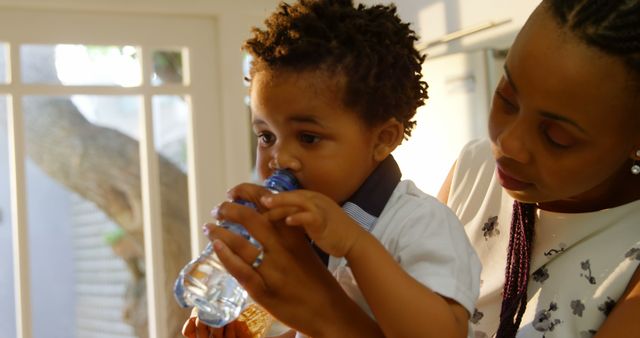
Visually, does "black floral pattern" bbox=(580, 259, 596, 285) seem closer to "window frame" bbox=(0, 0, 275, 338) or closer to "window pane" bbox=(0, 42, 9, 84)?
"window frame" bbox=(0, 0, 275, 338)

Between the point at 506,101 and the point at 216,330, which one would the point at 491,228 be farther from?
the point at 216,330

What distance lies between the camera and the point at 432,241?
1.00 meters

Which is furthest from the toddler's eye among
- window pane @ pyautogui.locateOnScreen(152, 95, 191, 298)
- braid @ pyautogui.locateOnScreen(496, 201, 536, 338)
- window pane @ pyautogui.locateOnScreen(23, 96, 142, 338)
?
window pane @ pyautogui.locateOnScreen(23, 96, 142, 338)

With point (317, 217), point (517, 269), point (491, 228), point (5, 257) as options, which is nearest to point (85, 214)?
point (5, 257)

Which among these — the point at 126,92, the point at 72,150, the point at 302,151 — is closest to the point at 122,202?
the point at 72,150

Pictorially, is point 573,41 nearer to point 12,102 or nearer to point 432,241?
point 432,241

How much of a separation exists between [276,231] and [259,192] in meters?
0.05

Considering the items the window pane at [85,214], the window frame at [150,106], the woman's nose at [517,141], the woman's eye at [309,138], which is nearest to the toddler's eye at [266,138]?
the woman's eye at [309,138]

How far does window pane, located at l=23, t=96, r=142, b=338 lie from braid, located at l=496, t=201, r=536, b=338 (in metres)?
2.43

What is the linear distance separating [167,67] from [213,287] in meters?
2.38

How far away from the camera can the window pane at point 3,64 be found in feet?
9.57

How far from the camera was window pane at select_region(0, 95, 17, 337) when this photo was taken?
2990mm

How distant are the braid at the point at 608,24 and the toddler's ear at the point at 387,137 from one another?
25 cm

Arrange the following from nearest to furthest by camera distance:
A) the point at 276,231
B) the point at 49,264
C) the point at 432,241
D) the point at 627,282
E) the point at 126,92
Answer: the point at 276,231
the point at 432,241
the point at 627,282
the point at 126,92
the point at 49,264
